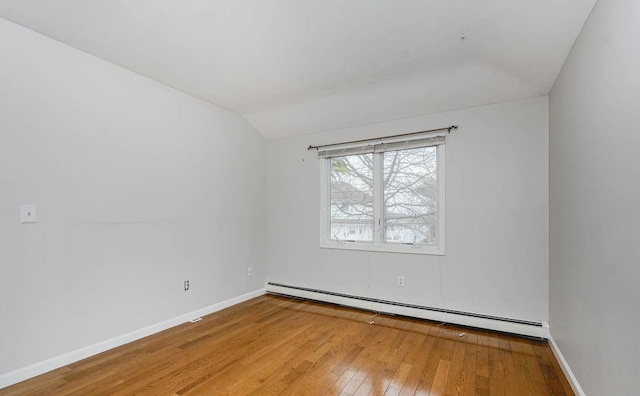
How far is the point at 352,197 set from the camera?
13.3ft

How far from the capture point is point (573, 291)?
2156 mm

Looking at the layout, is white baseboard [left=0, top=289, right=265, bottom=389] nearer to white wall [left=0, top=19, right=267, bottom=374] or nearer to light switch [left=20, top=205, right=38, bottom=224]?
white wall [left=0, top=19, right=267, bottom=374]

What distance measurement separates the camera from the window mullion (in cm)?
379

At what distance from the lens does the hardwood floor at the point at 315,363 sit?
2.12 metres

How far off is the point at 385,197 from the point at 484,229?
1124 mm

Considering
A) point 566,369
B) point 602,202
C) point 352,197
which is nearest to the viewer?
point 602,202

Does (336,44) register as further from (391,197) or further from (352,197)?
(352,197)

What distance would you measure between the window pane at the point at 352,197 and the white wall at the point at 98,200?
139 cm

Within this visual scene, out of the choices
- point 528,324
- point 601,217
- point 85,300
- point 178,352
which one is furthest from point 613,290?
point 85,300

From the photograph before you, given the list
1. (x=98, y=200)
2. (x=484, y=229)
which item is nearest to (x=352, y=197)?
(x=484, y=229)

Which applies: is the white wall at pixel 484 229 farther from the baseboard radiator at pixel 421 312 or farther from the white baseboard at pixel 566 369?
the white baseboard at pixel 566 369

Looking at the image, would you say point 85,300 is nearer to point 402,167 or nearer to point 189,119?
point 189,119

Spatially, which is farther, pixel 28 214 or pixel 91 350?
pixel 91 350

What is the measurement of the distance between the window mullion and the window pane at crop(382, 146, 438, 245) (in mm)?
52
